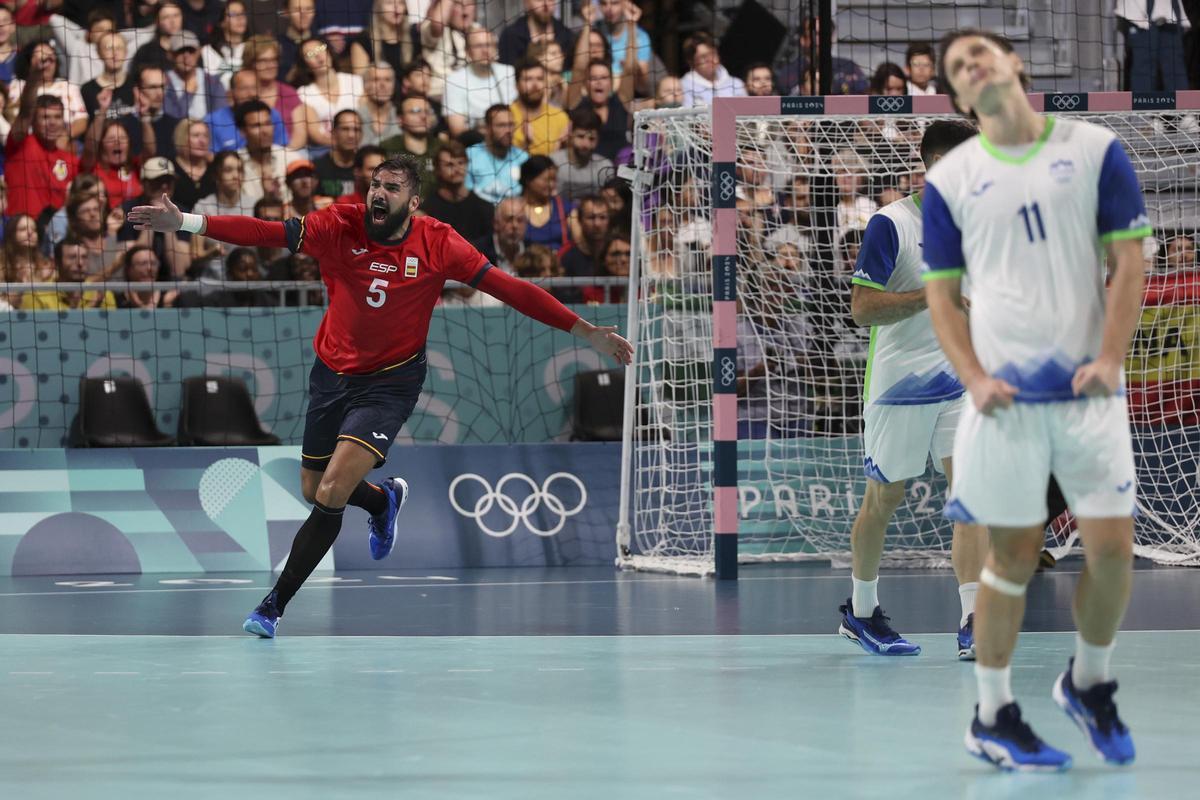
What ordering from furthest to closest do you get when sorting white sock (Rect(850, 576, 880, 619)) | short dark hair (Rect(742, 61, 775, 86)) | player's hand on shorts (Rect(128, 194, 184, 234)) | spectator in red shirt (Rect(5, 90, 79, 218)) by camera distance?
short dark hair (Rect(742, 61, 775, 86)) < spectator in red shirt (Rect(5, 90, 79, 218)) < player's hand on shorts (Rect(128, 194, 184, 234)) < white sock (Rect(850, 576, 880, 619))

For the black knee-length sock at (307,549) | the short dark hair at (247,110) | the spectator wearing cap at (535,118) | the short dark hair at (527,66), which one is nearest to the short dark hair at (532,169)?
the spectator wearing cap at (535,118)

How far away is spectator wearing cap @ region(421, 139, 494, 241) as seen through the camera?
11.9 meters

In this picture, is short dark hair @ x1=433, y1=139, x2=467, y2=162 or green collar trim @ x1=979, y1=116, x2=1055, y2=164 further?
short dark hair @ x1=433, y1=139, x2=467, y2=162

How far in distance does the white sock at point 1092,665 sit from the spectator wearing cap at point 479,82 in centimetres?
909

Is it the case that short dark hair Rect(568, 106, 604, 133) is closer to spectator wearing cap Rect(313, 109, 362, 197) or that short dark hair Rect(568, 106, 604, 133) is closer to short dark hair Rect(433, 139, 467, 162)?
short dark hair Rect(433, 139, 467, 162)

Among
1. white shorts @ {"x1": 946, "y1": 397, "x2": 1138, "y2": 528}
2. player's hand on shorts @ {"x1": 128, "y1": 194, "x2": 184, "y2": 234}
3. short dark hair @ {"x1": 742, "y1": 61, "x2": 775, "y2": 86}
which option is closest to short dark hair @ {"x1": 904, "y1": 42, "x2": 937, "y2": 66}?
short dark hair @ {"x1": 742, "y1": 61, "x2": 775, "y2": 86}

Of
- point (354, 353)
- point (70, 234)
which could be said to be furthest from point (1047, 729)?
point (70, 234)

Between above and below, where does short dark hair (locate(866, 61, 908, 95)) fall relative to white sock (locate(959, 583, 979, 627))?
above

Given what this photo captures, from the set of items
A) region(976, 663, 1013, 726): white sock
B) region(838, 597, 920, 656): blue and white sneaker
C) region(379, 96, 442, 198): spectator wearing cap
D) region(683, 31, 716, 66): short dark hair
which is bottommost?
region(838, 597, 920, 656): blue and white sneaker

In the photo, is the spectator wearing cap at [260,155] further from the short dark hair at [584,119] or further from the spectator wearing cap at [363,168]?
the short dark hair at [584,119]

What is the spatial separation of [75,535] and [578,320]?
15.3ft

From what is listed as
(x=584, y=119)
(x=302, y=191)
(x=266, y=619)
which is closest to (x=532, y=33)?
(x=584, y=119)

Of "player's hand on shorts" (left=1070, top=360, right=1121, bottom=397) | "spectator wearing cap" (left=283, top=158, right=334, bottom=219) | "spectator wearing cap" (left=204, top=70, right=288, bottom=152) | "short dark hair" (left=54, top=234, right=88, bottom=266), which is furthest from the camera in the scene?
"spectator wearing cap" (left=204, top=70, right=288, bottom=152)

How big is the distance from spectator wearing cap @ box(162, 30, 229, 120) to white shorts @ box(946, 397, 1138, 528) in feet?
30.7
